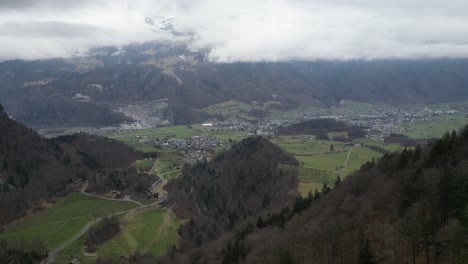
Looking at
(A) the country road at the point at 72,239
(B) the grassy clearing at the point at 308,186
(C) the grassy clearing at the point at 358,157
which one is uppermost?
(C) the grassy clearing at the point at 358,157

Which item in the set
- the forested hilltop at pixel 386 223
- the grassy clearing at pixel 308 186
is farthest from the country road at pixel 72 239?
the grassy clearing at pixel 308 186

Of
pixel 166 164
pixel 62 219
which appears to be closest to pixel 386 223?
pixel 62 219

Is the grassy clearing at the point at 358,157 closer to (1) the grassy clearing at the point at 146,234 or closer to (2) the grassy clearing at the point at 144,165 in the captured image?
(1) the grassy clearing at the point at 146,234

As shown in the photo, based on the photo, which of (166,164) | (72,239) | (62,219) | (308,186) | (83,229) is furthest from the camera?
(166,164)

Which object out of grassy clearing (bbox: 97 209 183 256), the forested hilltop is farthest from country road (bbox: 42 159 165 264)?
the forested hilltop

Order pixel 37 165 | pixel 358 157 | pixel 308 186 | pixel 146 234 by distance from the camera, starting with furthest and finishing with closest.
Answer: pixel 37 165, pixel 358 157, pixel 308 186, pixel 146 234

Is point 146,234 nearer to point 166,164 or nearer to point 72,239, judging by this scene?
point 72,239

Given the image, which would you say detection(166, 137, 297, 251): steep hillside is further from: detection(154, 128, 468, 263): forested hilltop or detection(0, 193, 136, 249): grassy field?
detection(154, 128, 468, 263): forested hilltop
